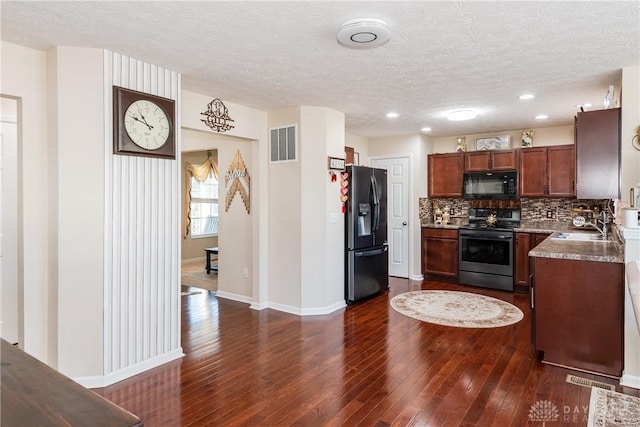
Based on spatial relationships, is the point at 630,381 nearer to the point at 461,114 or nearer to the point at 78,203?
the point at 461,114

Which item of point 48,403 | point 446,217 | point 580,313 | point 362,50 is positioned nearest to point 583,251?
point 580,313

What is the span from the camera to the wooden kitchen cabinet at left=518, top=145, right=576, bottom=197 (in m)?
5.52

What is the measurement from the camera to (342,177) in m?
4.92

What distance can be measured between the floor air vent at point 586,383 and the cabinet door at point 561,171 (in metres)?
3.36

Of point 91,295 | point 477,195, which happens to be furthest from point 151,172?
point 477,195

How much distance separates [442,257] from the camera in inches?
249

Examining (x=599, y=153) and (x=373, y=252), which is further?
(x=373, y=252)

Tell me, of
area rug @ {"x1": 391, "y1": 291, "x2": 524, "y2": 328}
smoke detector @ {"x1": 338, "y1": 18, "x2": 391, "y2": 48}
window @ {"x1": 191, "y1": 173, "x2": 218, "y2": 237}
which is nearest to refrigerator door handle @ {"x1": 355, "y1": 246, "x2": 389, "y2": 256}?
area rug @ {"x1": 391, "y1": 291, "x2": 524, "y2": 328}

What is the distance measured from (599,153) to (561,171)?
8.22 ft

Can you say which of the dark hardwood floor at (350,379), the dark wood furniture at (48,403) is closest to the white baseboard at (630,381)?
the dark hardwood floor at (350,379)

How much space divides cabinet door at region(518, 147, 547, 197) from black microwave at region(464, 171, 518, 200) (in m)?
0.11

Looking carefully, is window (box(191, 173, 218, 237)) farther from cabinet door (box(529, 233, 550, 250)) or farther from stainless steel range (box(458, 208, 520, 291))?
cabinet door (box(529, 233, 550, 250))

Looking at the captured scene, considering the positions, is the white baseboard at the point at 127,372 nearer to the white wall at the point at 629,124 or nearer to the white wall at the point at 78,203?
the white wall at the point at 78,203

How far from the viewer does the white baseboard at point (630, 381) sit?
9.01 ft
